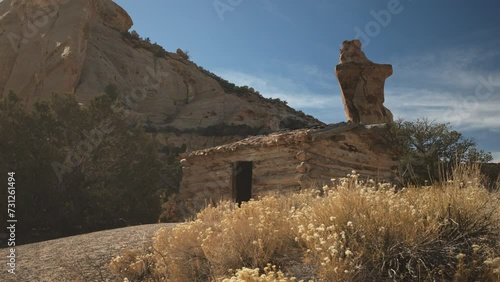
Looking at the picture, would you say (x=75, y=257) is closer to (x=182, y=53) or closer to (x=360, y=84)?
(x=360, y=84)

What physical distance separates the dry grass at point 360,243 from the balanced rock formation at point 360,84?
88.6 feet

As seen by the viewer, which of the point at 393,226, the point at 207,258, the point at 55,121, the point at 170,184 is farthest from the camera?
the point at 170,184

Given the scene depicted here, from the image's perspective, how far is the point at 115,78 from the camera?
3547cm

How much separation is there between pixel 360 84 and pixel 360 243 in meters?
29.2

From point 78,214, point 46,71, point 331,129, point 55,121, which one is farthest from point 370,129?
point 46,71

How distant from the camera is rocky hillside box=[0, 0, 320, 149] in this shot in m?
32.2

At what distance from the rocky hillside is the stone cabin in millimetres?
17295

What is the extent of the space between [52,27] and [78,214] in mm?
24991

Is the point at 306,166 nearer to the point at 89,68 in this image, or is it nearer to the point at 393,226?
the point at 393,226

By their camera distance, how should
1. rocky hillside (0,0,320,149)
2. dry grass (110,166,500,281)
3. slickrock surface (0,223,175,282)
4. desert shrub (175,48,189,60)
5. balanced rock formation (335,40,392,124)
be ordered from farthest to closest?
desert shrub (175,48,189,60) < rocky hillside (0,0,320,149) < balanced rock formation (335,40,392,124) < slickrock surface (0,223,175,282) < dry grass (110,166,500,281)

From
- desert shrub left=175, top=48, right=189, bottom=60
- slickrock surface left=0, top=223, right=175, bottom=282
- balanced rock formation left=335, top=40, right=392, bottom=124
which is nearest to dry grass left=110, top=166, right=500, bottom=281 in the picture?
slickrock surface left=0, top=223, right=175, bottom=282

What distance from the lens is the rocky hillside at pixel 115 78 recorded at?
32156 mm

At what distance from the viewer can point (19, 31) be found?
35.4 meters

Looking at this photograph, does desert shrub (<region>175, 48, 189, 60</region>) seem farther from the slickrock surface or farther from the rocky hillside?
the slickrock surface
